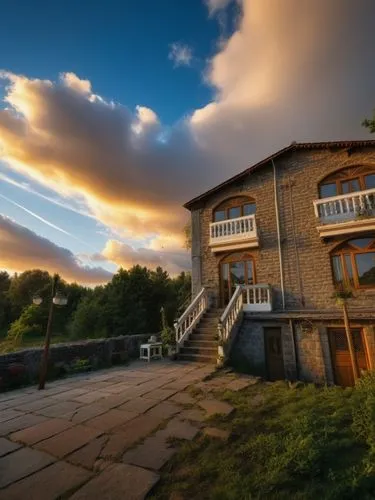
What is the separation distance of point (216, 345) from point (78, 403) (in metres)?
5.43

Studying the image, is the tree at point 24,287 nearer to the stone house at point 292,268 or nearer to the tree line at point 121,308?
the tree line at point 121,308

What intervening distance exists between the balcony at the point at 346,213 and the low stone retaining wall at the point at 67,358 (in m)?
9.19

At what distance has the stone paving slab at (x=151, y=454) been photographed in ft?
9.79

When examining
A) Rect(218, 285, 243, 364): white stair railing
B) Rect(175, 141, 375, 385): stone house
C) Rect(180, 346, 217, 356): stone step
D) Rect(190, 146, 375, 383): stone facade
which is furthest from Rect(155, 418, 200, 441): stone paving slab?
Rect(190, 146, 375, 383): stone facade

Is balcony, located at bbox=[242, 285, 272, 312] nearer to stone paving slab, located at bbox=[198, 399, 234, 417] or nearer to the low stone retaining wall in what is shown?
the low stone retaining wall

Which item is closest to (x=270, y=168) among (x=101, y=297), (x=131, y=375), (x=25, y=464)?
(x=131, y=375)

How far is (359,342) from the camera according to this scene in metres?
9.38

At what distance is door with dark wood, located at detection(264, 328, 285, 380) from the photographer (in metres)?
10.3

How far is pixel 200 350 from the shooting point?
9633 millimetres

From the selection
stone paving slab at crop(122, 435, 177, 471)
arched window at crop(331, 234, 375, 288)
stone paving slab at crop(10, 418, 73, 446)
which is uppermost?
arched window at crop(331, 234, 375, 288)

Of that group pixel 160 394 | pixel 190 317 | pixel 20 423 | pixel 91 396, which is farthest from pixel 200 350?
pixel 20 423

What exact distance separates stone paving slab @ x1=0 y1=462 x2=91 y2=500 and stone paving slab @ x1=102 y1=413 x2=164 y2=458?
1.35 feet

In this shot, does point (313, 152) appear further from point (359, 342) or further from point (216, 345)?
point (216, 345)

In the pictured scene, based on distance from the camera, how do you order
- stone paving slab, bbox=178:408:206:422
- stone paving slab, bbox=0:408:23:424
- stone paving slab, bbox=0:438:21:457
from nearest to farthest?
stone paving slab, bbox=0:438:21:457 → stone paving slab, bbox=178:408:206:422 → stone paving slab, bbox=0:408:23:424
